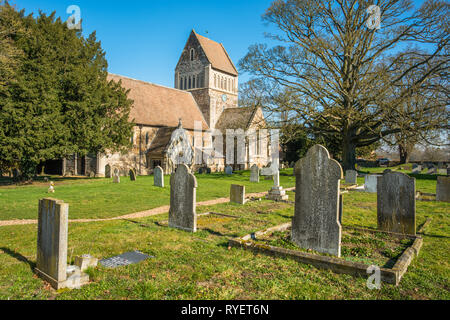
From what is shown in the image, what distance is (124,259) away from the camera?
15.5 ft

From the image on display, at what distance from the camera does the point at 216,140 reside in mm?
35188

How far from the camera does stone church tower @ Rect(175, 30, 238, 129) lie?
1409 inches

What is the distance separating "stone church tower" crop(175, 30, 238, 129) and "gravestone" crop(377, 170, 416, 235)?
28868 mm

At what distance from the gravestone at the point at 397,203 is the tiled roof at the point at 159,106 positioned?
24038 millimetres

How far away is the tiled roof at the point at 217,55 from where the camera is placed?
37.0 metres

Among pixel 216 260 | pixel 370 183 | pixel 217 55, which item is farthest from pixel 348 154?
pixel 217 55

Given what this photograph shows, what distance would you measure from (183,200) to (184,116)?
87.3 ft

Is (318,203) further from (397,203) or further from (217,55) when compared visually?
(217,55)

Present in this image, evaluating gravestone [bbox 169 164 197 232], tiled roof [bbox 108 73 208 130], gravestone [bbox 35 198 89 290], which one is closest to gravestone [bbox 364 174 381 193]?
gravestone [bbox 169 164 197 232]

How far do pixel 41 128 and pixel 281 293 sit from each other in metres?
17.1

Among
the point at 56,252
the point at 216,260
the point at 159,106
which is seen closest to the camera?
the point at 56,252

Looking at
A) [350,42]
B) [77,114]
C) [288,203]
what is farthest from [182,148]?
[288,203]

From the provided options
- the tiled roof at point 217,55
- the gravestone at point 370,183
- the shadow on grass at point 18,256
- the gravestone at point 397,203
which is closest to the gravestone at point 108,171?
the gravestone at point 370,183

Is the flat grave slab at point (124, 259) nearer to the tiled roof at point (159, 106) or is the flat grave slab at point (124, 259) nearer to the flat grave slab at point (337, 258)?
the flat grave slab at point (337, 258)
